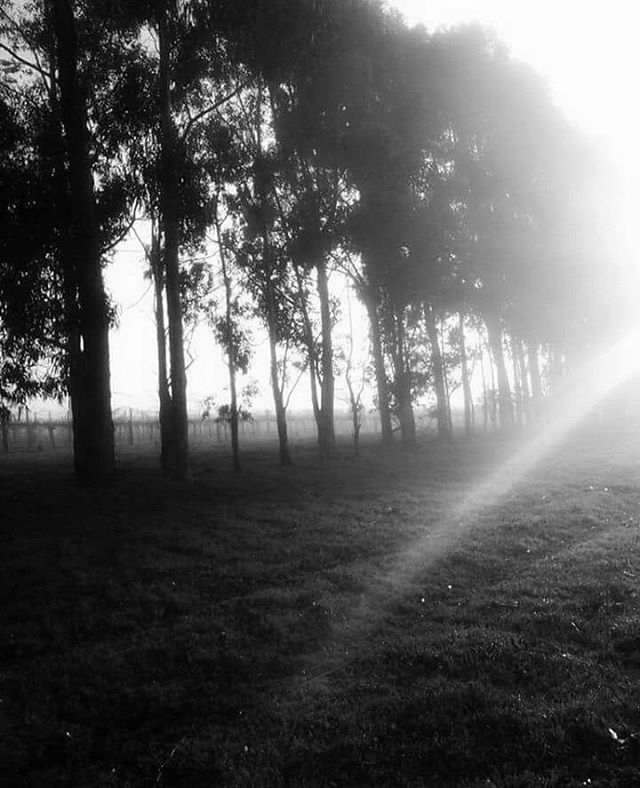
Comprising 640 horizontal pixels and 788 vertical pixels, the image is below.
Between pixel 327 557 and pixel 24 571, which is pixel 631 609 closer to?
pixel 327 557

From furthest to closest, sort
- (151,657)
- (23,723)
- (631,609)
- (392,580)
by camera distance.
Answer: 1. (392,580)
2. (631,609)
3. (151,657)
4. (23,723)

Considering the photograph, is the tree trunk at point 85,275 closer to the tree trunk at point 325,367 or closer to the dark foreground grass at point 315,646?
the dark foreground grass at point 315,646

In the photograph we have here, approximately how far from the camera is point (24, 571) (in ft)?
33.4

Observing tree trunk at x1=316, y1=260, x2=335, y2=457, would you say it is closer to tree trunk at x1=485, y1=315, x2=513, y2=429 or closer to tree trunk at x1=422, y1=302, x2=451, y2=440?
tree trunk at x1=422, y1=302, x2=451, y2=440

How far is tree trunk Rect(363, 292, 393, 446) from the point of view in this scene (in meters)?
30.4

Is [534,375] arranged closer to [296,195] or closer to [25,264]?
[296,195]

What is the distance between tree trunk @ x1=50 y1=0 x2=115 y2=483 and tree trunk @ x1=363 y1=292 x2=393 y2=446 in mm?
15363

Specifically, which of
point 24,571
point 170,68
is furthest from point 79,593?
point 170,68

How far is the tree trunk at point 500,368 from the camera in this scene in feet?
117

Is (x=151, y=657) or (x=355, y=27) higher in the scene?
(x=355, y=27)

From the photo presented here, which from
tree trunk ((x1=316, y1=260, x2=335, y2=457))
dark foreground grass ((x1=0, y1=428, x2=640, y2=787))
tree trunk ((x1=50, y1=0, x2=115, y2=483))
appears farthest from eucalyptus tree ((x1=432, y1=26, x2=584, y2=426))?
dark foreground grass ((x1=0, y1=428, x2=640, y2=787))

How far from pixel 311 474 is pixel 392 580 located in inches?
463

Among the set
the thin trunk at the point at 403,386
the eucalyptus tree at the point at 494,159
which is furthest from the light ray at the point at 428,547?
the eucalyptus tree at the point at 494,159

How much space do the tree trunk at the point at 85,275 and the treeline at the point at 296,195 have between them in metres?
0.07
